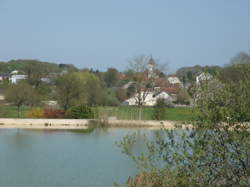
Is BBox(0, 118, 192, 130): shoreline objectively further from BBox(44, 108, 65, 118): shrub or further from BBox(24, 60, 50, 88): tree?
BBox(24, 60, 50, 88): tree

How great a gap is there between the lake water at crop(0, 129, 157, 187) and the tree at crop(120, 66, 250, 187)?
584 cm

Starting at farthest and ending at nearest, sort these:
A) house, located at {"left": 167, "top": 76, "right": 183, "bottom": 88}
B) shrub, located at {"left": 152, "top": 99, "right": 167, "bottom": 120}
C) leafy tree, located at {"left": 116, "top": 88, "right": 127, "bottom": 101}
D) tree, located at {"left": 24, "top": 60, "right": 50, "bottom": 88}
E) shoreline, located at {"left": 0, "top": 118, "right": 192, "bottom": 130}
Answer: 1. leafy tree, located at {"left": 116, "top": 88, "right": 127, "bottom": 101}
2. tree, located at {"left": 24, "top": 60, "right": 50, "bottom": 88}
3. shrub, located at {"left": 152, "top": 99, "right": 167, "bottom": 120}
4. shoreline, located at {"left": 0, "top": 118, "right": 192, "bottom": 130}
5. house, located at {"left": 167, "top": 76, "right": 183, "bottom": 88}

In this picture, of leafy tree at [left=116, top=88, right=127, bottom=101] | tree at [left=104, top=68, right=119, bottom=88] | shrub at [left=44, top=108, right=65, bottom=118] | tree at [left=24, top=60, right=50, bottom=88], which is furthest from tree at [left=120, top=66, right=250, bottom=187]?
tree at [left=104, top=68, right=119, bottom=88]

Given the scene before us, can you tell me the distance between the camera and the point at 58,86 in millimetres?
37281

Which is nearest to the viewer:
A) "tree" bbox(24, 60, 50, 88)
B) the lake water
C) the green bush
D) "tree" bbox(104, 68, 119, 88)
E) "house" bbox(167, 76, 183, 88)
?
"house" bbox(167, 76, 183, 88)

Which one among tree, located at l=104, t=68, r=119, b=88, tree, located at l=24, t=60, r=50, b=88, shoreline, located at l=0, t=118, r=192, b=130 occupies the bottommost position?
shoreline, located at l=0, t=118, r=192, b=130

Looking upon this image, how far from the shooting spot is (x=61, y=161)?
1662 cm

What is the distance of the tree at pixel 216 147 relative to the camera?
536 centimetres

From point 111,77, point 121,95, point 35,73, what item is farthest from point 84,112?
point 111,77

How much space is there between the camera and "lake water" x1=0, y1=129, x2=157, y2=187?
1317 cm

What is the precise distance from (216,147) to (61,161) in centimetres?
1184

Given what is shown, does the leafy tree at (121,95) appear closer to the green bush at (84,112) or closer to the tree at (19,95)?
the tree at (19,95)

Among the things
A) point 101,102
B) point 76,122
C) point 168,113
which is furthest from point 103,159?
point 101,102

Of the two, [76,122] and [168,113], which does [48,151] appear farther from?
[168,113]
